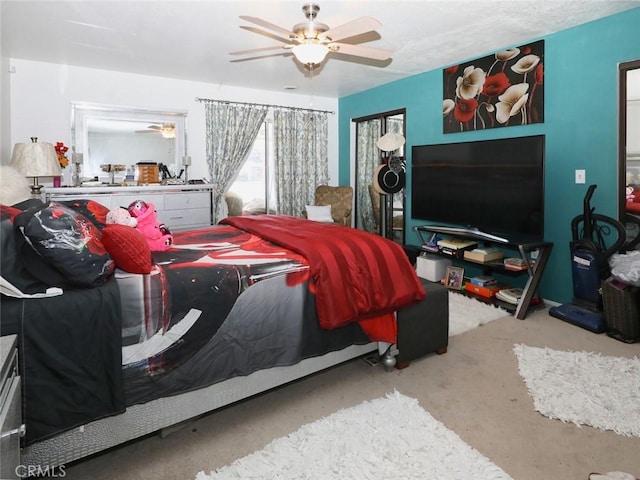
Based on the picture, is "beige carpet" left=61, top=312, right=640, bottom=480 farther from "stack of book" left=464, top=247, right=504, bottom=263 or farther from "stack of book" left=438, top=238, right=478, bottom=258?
"stack of book" left=438, top=238, right=478, bottom=258

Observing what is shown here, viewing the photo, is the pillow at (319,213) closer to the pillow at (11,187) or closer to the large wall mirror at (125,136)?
the large wall mirror at (125,136)

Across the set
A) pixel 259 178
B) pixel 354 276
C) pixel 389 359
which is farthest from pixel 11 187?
pixel 259 178

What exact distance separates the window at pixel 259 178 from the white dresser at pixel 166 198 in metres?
0.93

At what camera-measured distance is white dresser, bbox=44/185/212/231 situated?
173 inches

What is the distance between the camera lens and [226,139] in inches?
229

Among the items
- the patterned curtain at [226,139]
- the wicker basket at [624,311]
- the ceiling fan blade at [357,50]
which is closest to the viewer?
the ceiling fan blade at [357,50]

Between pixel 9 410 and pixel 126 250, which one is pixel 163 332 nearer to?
pixel 126 250

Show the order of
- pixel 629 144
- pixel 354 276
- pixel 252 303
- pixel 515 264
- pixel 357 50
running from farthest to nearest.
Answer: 1. pixel 515 264
2. pixel 629 144
3. pixel 357 50
4. pixel 354 276
5. pixel 252 303

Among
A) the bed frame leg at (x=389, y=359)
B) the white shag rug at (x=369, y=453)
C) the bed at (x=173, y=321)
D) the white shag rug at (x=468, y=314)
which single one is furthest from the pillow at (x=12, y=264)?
the white shag rug at (x=468, y=314)

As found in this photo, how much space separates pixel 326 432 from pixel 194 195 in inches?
154

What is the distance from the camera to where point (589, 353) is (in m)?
2.83

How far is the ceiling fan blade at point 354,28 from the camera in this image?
246 cm

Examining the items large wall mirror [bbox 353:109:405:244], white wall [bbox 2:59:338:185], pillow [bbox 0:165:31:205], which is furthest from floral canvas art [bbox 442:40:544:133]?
pillow [bbox 0:165:31:205]

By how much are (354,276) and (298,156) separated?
4.36 metres
